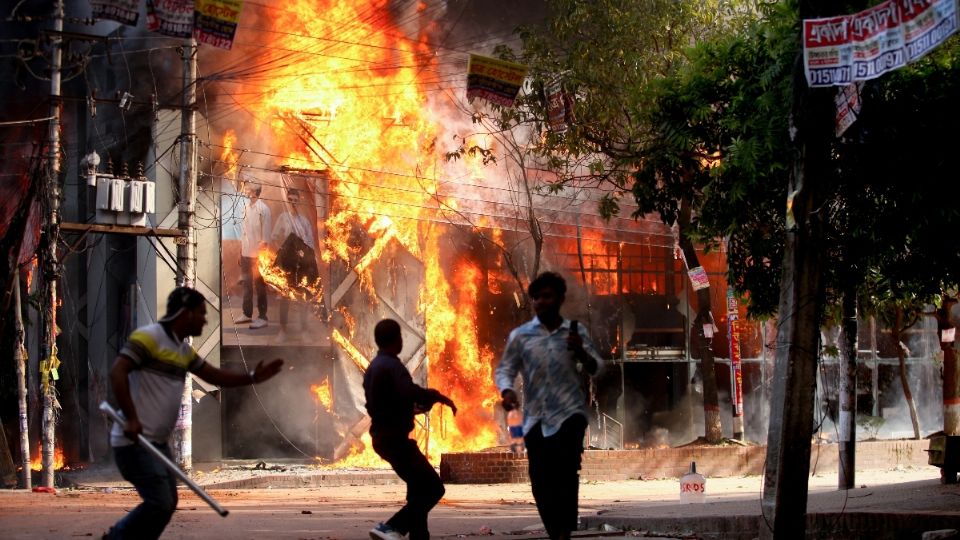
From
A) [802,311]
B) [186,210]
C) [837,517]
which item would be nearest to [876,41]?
[802,311]

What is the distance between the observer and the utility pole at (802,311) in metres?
8.82

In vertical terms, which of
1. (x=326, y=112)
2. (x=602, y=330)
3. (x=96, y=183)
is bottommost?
(x=602, y=330)

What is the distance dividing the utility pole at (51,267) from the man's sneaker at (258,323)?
6022 mm

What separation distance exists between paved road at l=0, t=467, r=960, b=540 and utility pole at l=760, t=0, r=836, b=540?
175 centimetres

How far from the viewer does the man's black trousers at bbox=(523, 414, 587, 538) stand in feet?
24.0

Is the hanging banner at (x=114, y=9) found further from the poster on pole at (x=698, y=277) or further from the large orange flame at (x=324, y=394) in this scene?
the large orange flame at (x=324, y=394)

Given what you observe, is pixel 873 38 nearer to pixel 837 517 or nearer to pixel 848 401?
pixel 837 517

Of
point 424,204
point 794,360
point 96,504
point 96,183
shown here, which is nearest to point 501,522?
point 794,360

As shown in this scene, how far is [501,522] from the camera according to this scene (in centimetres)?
1303

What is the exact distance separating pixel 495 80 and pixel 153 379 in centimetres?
1081

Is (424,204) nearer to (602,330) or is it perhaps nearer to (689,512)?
(602,330)

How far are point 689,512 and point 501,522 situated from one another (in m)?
2.21

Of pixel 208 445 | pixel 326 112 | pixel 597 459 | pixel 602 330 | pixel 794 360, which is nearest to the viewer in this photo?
pixel 794 360

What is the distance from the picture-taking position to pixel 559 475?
736cm
